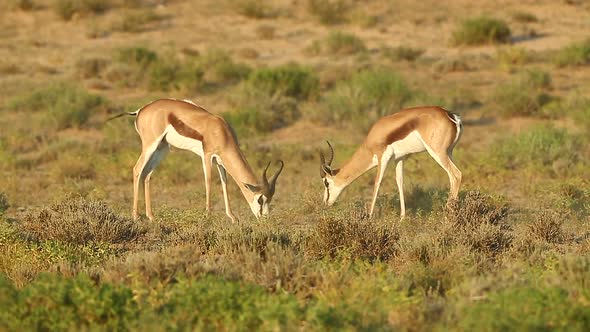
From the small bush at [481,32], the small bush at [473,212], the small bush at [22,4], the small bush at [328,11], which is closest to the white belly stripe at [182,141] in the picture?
the small bush at [473,212]

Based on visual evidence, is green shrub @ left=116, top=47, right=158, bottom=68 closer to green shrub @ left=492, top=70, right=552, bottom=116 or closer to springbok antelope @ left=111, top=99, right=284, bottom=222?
green shrub @ left=492, top=70, right=552, bottom=116

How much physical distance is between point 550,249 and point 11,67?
690 inches

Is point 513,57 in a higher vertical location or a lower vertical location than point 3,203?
higher

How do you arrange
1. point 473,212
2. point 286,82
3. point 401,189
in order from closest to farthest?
point 473,212, point 401,189, point 286,82

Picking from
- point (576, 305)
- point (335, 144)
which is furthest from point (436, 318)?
point (335, 144)

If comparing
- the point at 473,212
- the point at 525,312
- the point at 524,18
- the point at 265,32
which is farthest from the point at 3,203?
the point at 524,18

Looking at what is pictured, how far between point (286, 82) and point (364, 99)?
2103 millimetres

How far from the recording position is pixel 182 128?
11.0m

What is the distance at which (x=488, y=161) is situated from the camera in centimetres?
1441

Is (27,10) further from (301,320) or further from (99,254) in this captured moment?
(301,320)

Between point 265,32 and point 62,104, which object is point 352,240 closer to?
point 62,104

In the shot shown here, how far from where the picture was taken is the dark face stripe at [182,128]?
35.8ft

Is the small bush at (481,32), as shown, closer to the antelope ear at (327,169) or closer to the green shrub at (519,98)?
the green shrub at (519,98)

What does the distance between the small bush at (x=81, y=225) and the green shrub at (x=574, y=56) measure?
15644 mm
